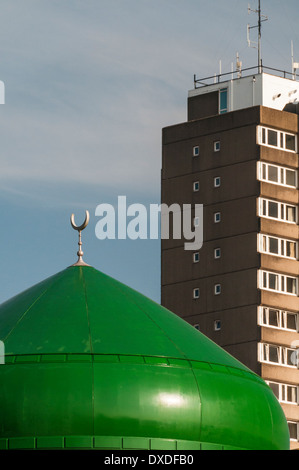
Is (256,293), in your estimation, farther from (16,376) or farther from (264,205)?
(16,376)

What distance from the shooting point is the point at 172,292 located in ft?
437

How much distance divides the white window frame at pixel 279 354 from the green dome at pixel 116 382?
81.8 metres

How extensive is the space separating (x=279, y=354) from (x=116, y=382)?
88.6m

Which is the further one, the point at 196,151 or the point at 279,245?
the point at 196,151

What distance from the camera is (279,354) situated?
12950cm

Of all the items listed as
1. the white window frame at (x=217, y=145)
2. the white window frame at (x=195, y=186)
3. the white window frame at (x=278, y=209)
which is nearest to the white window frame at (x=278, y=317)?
the white window frame at (x=278, y=209)

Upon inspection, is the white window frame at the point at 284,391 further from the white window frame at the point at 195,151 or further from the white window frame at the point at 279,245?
the white window frame at the point at 195,151

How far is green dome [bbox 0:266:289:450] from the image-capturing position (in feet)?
135

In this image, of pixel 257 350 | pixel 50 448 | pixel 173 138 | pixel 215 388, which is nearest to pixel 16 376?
pixel 50 448

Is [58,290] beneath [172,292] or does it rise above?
beneath

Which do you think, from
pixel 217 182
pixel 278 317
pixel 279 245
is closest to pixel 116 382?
pixel 278 317

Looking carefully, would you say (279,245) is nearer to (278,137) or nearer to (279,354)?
(278,137)

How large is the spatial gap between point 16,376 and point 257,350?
8589 cm
